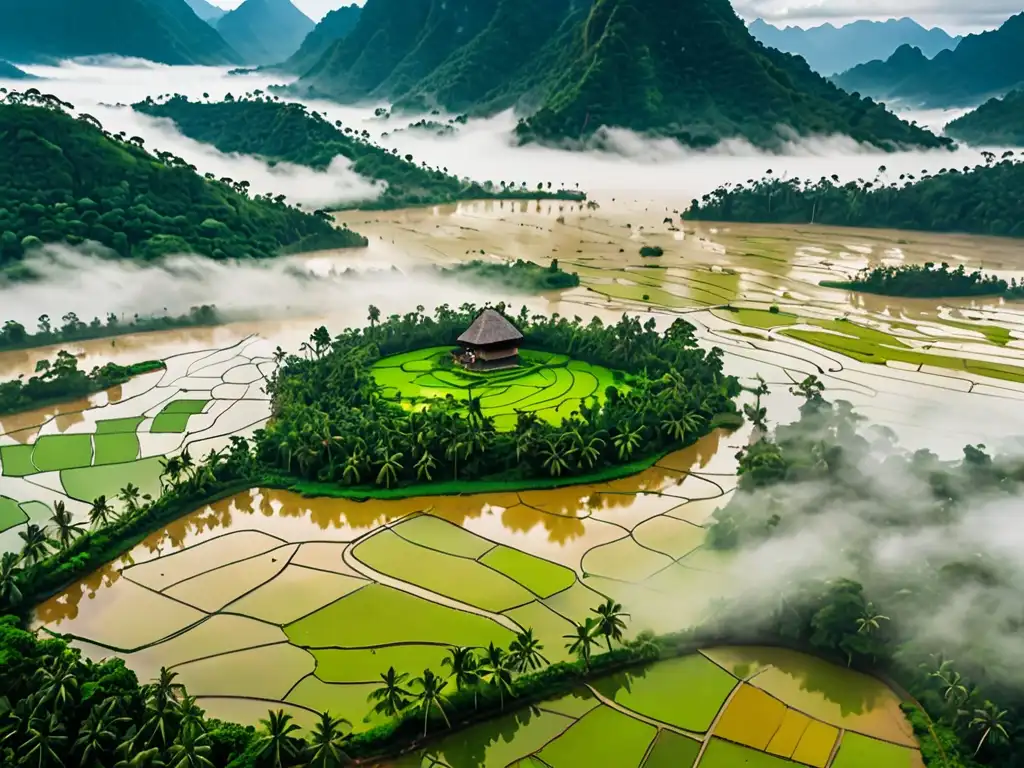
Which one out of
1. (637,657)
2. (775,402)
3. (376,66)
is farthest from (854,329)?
(376,66)

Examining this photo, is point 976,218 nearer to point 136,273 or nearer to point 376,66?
point 136,273

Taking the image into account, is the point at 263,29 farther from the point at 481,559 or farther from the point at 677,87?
the point at 481,559

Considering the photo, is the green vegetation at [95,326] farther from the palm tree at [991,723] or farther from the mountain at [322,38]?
the mountain at [322,38]

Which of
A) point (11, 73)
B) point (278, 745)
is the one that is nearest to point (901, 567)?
point (278, 745)

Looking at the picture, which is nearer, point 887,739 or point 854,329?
point 887,739

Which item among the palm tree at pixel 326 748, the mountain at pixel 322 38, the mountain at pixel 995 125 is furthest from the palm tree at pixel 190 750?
the mountain at pixel 322 38

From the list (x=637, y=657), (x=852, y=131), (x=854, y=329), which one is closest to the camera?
(x=637, y=657)
